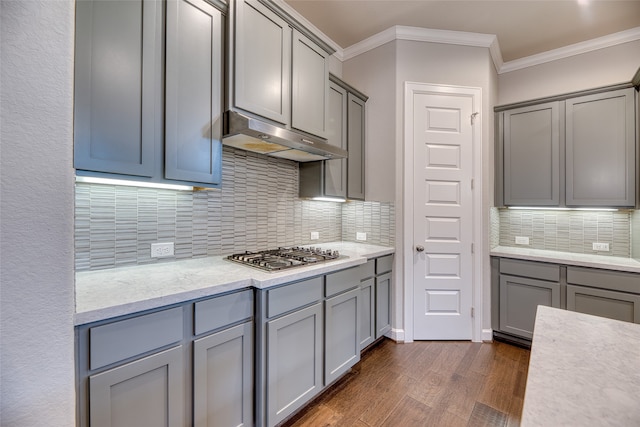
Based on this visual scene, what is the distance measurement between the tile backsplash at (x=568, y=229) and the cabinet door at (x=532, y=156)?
12.8 inches

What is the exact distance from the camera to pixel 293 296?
166 cm

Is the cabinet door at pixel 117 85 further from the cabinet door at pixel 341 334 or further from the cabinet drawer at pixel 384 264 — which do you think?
the cabinet drawer at pixel 384 264

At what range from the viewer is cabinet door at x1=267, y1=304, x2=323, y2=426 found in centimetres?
155

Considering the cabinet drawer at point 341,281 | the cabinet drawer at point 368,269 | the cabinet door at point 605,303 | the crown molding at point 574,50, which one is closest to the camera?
the cabinet drawer at point 341,281

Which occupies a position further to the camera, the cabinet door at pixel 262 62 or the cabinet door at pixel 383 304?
the cabinet door at pixel 383 304

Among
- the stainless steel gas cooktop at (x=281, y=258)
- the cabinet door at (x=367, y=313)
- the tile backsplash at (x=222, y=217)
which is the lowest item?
the cabinet door at (x=367, y=313)

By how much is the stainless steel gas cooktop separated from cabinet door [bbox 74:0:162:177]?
0.76 m

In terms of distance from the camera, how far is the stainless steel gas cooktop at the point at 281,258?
1.70 metres

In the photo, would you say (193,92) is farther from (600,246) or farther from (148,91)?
(600,246)

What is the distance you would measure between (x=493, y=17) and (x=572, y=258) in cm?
230

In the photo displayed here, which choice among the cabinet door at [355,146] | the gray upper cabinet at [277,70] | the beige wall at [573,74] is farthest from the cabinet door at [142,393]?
the beige wall at [573,74]

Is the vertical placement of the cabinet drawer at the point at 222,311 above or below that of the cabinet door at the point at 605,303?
above

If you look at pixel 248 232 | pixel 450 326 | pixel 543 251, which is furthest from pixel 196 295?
pixel 543 251

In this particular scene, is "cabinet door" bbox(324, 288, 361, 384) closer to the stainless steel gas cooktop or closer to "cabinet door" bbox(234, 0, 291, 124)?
the stainless steel gas cooktop
